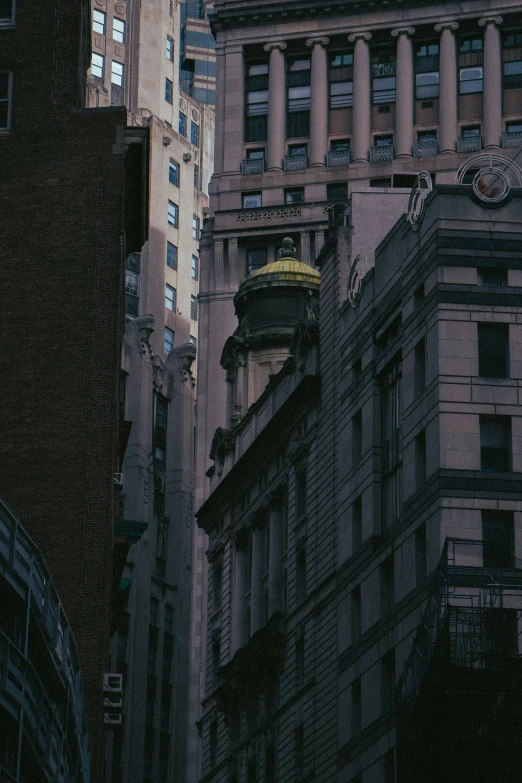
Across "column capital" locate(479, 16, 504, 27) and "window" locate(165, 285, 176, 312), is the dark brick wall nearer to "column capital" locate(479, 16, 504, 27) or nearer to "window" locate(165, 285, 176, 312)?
"column capital" locate(479, 16, 504, 27)

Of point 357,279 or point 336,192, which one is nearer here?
point 357,279

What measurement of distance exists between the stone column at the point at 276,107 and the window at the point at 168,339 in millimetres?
31097

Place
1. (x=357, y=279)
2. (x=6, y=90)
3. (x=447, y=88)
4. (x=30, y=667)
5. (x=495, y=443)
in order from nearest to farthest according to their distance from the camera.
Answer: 1. (x=30, y=667)
2. (x=495, y=443)
3. (x=6, y=90)
4. (x=357, y=279)
5. (x=447, y=88)

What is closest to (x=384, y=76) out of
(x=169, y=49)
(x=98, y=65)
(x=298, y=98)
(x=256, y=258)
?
(x=298, y=98)

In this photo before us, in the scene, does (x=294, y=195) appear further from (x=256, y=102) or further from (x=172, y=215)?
(x=172, y=215)

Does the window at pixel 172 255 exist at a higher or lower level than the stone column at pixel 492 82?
higher

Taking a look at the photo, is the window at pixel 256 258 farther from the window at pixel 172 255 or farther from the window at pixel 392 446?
the window at pixel 392 446

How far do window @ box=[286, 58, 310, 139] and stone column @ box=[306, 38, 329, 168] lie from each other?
0.76 meters

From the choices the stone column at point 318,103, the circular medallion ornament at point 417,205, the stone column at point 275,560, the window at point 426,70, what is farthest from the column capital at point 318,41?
the circular medallion ornament at point 417,205

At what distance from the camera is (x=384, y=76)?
128m

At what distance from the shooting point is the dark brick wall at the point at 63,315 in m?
Answer: 61.6

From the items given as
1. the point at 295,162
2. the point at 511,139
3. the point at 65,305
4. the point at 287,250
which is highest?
the point at 295,162

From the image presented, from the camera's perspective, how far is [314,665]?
76875 mm

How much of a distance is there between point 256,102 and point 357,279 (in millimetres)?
55507
